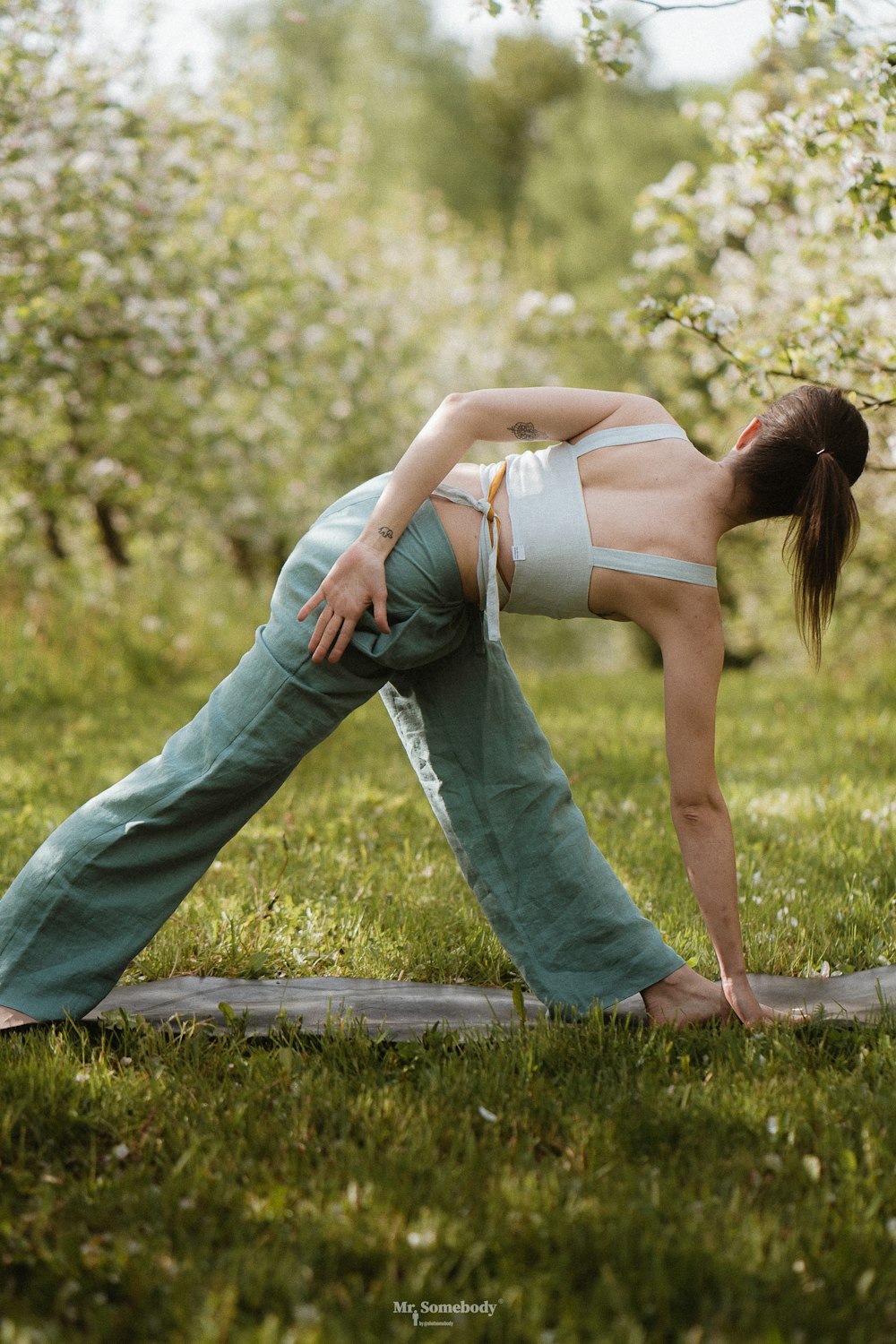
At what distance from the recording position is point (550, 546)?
2.56 meters

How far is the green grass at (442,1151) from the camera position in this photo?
171 cm

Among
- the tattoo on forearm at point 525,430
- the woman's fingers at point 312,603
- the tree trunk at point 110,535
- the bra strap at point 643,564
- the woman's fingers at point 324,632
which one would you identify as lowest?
the tree trunk at point 110,535

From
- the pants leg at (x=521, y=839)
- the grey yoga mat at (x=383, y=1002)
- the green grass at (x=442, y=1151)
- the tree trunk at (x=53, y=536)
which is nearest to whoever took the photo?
the green grass at (x=442, y=1151)

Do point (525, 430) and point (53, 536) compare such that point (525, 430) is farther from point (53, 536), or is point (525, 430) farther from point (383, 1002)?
point (53, 536)

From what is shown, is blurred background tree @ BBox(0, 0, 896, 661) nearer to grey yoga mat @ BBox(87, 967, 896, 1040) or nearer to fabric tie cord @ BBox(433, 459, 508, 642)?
fabric tie cord @ BBox(433, 459, 508, 642)

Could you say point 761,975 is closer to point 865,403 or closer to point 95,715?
point 865,403

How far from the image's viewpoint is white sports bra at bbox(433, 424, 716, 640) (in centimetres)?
255

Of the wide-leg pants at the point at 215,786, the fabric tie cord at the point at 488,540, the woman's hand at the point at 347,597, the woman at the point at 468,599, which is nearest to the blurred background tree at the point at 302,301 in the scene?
the woman at the point at 468,599

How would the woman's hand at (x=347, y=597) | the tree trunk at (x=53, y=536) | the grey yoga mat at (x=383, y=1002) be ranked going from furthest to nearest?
1. the tree trunk at (x=53, y=536)
2. the grey yoga mat at (x=383, y=1002)
3. the woman's hand at (x=347, y=597)

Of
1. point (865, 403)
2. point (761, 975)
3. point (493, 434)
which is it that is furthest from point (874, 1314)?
point (865, 403)

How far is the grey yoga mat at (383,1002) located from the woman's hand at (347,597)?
87cm

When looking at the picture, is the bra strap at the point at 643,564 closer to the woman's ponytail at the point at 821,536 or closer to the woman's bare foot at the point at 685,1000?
the woman's ponytail at the point at 821,536

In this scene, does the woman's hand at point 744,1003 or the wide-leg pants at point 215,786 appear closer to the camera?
the wide-leg pants at point 215,786

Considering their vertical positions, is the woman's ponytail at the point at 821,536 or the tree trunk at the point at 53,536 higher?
the woman's ponytail at the point at 821,536
